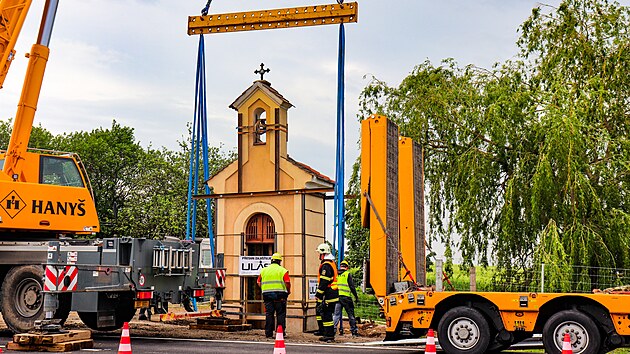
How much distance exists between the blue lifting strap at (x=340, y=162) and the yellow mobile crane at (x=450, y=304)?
7.01 ft

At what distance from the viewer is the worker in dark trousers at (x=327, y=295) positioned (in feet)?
50.5

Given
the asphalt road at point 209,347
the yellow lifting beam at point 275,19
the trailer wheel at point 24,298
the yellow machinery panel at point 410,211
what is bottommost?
the asphalt road at point 209,347

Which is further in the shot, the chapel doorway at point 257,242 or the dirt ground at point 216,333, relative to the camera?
the chapel doorway at point 257,242

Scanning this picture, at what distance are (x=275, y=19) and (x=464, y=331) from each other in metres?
9.15

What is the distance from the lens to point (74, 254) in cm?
1394

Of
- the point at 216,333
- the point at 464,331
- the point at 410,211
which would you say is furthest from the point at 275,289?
the point at 464,331

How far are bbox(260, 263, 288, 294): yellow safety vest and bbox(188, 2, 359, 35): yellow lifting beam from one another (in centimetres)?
572

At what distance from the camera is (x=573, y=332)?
36.4 feet

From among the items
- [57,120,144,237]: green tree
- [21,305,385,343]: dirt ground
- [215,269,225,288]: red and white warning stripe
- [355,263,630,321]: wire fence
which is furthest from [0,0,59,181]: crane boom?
[57,120,144,237]: green tree

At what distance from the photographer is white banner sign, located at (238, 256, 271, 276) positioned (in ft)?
57.9

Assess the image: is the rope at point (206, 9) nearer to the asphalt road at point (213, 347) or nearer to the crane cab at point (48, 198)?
the crane cab at point (48, 198)

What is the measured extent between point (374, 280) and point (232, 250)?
6.09 m

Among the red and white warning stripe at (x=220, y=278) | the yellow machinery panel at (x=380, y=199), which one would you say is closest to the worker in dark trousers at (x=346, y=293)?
the red and white warning stripe at (x=220, y=278)

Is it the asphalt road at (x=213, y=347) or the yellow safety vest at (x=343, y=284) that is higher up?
the yellow safety vest at (x=343, y=284)
